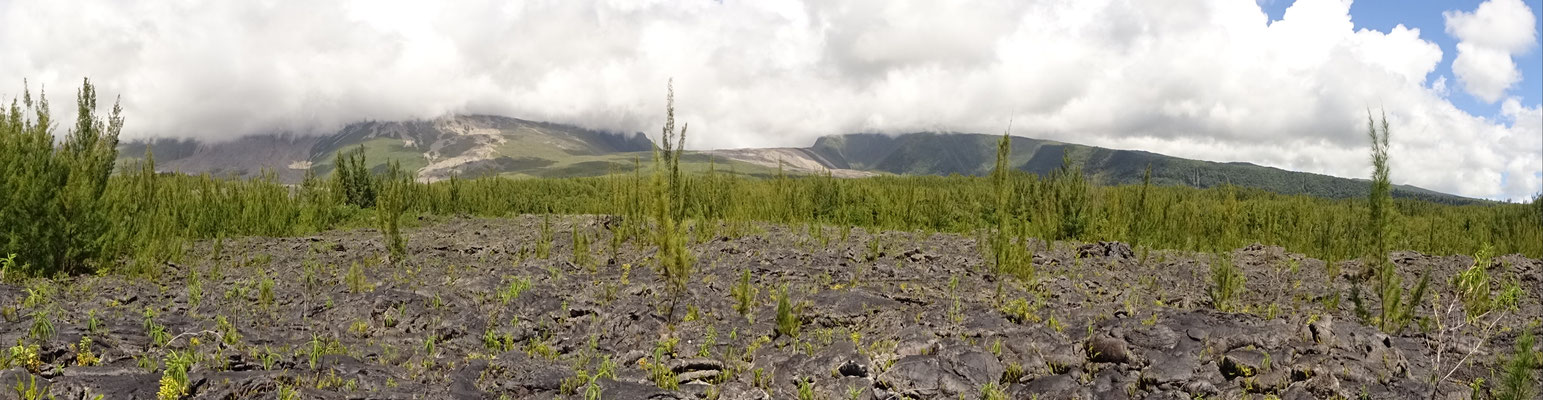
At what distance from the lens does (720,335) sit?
664cm

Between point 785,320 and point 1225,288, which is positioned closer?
point 785,320

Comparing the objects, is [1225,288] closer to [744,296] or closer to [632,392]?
[744,296]

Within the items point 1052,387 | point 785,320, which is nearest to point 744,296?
point 785,320

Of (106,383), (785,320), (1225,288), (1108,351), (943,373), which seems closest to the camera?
(106,383)

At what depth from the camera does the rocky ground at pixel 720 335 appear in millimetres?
5152

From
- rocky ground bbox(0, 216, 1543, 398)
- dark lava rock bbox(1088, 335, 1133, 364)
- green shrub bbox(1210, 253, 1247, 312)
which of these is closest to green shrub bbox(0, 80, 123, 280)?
rocky ground bbox(0, 216, 1543, 398)

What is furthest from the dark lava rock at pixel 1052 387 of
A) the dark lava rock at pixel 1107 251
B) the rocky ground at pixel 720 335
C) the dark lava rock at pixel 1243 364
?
the dark lava rock at pixel 1107 251

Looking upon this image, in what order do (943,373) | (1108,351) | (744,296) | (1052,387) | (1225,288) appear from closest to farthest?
(1052,387) < (943,373) < (1108,351) < (744,296) < (1225,288)

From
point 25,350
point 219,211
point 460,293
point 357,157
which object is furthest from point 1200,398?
point 357,157

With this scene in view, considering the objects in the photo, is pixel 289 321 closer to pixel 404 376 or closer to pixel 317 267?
pixel 404 376

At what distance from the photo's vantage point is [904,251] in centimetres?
1027

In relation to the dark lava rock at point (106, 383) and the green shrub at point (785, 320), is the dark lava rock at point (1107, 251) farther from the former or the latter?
the dark lava rock at point (106, 383)

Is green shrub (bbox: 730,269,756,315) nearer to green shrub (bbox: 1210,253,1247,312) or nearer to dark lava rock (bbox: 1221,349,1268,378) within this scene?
dark lava rock (bbox: 1221,349,1268,378)

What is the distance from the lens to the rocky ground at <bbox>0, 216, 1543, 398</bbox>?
16.9 feet
